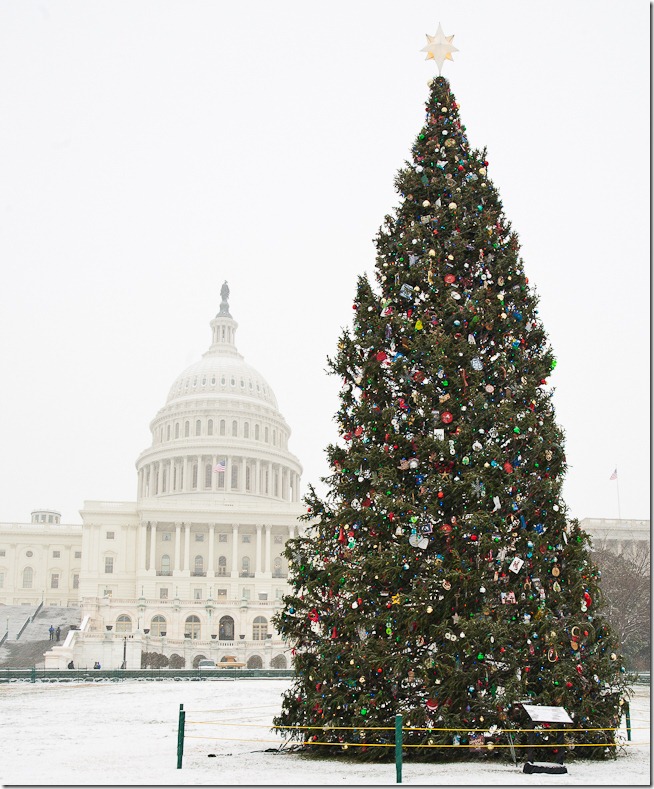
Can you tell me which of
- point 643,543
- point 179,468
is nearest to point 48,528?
point 179,468

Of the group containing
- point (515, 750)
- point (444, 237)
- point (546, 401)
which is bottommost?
point (515, 750)

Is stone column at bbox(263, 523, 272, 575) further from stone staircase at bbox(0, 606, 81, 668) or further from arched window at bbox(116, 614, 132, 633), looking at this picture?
stone staircase at bbox(0, 606, 81, 668)

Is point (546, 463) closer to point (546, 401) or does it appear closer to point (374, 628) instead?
point (546, 401)

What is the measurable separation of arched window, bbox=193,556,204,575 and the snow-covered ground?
86.6 meters

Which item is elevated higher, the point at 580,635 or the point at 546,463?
the point at 546,463

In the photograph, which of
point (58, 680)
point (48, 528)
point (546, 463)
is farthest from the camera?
point (48, 528)

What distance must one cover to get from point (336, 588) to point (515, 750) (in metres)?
3.74

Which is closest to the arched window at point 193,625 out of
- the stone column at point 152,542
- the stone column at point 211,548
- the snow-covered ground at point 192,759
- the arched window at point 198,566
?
the stone column at point 211,548

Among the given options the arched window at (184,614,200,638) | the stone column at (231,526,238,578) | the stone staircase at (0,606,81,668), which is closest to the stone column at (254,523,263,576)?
the stone column at (231,526,238,578)

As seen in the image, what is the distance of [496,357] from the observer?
1612cm

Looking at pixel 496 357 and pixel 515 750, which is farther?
pixel 496 357

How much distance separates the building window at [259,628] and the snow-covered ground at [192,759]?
6508 cm

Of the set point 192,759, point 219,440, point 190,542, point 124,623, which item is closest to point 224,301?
point 219,440

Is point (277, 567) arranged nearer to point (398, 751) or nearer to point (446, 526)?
point (446, 526)
